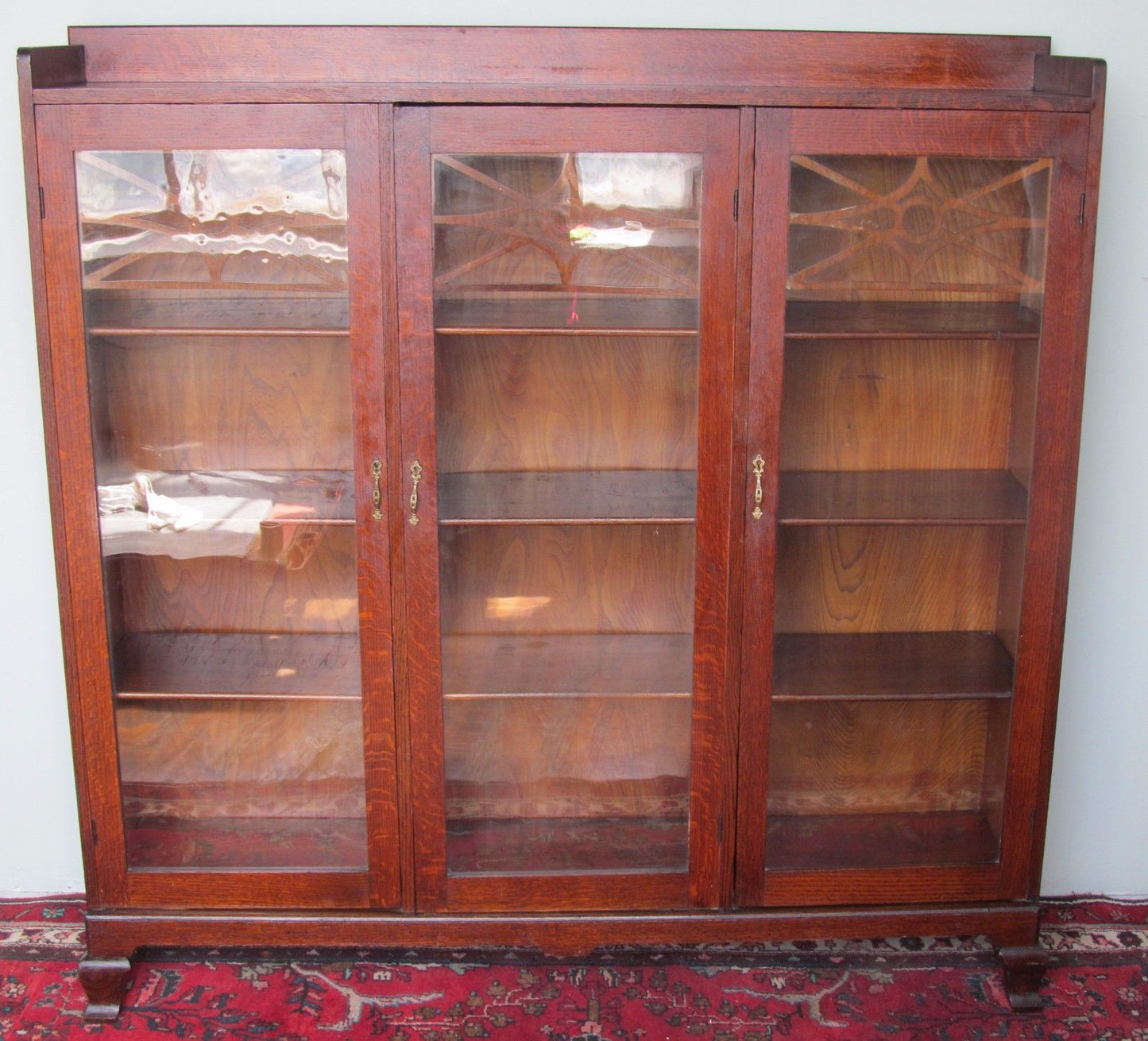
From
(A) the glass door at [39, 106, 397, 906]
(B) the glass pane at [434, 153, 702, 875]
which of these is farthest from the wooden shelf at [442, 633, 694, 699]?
(A) the glass door at [39, 106, 397, 906]

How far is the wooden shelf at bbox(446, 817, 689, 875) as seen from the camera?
5.45 feet

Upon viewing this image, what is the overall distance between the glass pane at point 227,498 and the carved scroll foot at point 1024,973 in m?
0.95

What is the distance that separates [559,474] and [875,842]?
716 millimetres

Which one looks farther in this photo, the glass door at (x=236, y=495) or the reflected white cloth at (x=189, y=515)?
the reflected white cloth at (x=189, y=515)

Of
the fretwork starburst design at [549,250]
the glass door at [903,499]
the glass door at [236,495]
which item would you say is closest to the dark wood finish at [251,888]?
the glass door at [236,495]

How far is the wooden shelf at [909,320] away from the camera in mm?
1535

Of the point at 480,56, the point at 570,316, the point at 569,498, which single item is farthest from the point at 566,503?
the point at 480,56

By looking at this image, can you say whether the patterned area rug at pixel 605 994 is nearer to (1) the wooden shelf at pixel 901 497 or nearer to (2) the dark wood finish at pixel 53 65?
(1) the wooden shelf at pixel 901 497

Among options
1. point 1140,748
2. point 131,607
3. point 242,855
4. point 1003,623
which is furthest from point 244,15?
point 1140,748

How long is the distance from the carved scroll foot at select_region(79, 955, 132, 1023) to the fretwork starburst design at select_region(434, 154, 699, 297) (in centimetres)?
107

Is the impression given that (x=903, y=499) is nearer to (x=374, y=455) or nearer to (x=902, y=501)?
(x=902, y=501)

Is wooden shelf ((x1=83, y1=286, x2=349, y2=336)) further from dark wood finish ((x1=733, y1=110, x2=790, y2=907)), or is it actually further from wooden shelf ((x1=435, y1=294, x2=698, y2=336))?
dark wood finish ((x1=733, y1=110, x2=790, y2=907))

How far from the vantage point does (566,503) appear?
64.3 inches

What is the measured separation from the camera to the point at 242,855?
1677mm
